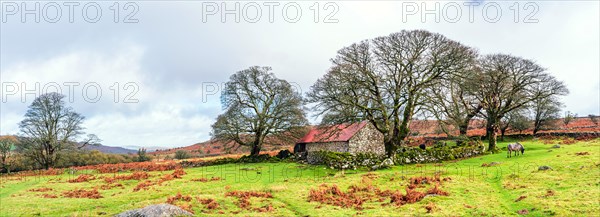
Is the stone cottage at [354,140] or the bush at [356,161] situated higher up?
the stone cottage at [354,140]

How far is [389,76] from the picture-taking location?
108 ft

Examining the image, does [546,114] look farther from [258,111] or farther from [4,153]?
[4,153]

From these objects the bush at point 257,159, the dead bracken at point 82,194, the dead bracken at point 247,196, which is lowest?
the bush at point 257,159

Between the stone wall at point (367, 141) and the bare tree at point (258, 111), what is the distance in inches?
359

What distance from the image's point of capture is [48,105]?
48.2m

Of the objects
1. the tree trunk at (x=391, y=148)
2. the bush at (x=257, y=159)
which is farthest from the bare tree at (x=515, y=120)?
the bush at (x=257, y=159)

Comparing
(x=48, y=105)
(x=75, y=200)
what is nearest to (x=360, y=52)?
(x=75, y=200)

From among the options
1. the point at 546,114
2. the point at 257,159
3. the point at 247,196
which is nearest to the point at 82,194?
the point at 247,196

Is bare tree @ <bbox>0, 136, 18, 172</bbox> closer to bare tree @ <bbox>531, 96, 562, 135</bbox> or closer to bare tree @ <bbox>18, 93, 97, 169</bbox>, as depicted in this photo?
bare tree @ <bbox>18, 93, 97, 169</bbox>

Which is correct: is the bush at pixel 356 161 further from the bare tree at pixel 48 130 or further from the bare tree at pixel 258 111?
the bare tree at pixel 48 130

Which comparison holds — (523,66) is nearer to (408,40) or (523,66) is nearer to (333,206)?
(408,40)

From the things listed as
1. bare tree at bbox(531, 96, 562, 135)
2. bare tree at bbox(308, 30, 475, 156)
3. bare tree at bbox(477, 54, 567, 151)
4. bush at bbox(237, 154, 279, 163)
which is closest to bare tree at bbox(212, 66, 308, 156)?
bush at bbox(237, 154, 279, 163)

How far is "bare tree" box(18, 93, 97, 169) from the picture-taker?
4656 cm

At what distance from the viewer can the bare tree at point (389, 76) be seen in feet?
104
